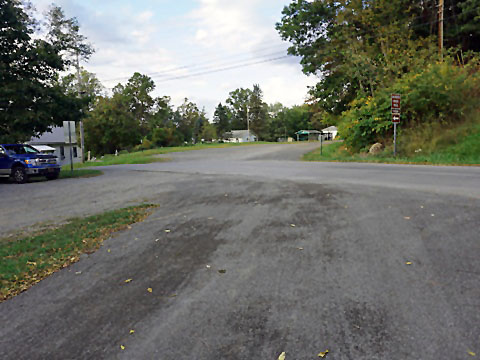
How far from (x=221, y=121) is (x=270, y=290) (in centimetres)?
9683

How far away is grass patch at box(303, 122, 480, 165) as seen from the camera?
15.7 metres

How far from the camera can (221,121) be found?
98.1m

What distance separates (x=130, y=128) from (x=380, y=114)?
155 feet

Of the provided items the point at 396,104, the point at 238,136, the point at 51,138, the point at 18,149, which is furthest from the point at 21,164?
the point at 238,136

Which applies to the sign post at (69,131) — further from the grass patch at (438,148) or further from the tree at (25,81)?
the grass patch at (438,148)

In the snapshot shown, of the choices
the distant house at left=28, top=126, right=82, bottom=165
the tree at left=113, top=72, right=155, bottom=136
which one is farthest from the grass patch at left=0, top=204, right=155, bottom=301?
the tree at left=113, top=72, right=155, bottom=136

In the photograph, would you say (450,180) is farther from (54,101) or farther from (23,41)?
(23,41)

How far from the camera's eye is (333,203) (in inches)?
284

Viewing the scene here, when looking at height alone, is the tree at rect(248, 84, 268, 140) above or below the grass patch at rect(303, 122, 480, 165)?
above

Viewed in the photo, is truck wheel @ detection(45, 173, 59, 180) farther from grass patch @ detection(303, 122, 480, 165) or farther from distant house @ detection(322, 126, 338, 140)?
distant house @ detection(322, 126, 338, 140)

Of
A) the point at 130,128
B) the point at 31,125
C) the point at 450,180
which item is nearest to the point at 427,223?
the point at 450,180

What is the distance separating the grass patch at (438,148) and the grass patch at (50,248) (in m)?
14.9

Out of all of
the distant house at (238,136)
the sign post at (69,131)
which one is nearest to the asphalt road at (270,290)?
the sign post at (69,131)

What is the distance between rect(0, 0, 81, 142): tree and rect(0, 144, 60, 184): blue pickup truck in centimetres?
158
